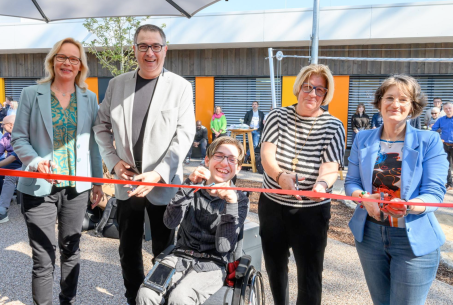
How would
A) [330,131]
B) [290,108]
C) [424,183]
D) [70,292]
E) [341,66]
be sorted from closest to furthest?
[424,183]
[330,131]
[290,108]
[70,292]
[341,66]

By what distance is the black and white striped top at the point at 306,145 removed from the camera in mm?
2246

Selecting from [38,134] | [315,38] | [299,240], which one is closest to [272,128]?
[299,240]

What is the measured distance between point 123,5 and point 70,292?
236cm

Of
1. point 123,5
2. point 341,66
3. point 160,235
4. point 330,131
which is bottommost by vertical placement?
point 160,235

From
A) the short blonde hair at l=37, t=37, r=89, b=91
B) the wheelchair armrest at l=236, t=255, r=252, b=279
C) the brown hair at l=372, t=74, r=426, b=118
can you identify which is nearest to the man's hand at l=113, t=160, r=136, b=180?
the short blonde hair at l=37, t=37, r=89, b=91

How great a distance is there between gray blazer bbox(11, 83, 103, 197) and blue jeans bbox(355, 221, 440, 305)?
6.19ft

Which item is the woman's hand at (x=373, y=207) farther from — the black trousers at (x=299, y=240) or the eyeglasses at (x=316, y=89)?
the eyeglasses at (x=316, y=89)

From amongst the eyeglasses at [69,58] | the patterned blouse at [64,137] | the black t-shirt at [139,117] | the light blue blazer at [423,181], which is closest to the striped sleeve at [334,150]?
the light blue blazer at [423,181]

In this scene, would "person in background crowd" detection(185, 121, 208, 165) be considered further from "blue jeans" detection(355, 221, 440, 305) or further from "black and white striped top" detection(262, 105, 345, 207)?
"blue jeans" detection(355, 221, 440, 305)

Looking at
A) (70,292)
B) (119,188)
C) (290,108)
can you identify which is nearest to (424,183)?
(290,108)

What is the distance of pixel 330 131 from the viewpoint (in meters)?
2.26

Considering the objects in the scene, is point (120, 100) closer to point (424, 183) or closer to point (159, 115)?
point (159, 115)

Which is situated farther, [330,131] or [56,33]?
[56,33]

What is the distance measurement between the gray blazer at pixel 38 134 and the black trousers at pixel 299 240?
1.30m
